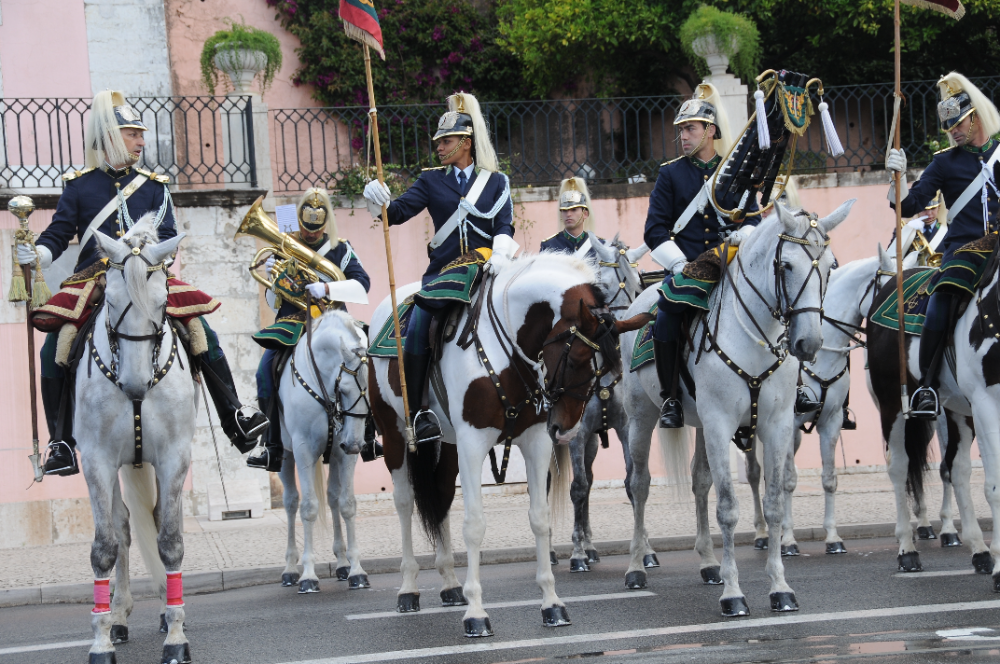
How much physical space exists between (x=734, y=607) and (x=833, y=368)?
4084 mm

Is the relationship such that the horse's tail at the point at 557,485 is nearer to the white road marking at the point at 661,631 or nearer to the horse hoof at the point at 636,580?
the horse hoof at the point at 636,580

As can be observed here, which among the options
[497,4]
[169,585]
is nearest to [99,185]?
[169,585]

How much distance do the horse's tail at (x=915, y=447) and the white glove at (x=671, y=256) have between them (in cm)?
271

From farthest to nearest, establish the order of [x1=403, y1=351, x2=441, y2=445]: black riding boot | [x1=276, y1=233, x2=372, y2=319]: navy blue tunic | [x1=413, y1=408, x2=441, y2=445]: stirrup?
1. [x1=276, y1=233, x2=372, y2=319]: navy blue tunic
2. [x1=403, y1=351, x2=441, y2=445]: black riding boot
3. [x1=413, y1=408, x2=441, y2=445]: stirrup

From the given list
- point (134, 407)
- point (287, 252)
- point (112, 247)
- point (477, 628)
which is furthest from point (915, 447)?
point (112, 247)

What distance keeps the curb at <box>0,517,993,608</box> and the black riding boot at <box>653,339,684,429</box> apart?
2.83 meters

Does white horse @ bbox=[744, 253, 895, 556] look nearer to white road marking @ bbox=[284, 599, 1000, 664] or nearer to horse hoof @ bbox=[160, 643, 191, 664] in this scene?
white road marking @ bbox=[284, 599, 1000, 664]

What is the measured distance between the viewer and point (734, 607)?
804 centimetres

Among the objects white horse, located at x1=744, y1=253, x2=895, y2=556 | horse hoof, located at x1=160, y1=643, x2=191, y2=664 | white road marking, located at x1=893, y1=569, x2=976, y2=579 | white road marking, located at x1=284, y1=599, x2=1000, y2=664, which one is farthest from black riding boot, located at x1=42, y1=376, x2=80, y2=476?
white road marking, located at x1=893, y1=569, x2=976, y2=579

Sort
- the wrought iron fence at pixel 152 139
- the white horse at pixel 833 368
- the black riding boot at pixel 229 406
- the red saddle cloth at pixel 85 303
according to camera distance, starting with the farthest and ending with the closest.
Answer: the wrought iron fence at pixel 152 139 → the white horse at pixel 833 368 → the black riding boot at pixel 229 406 → the red saddle cloth at pixel 85 303

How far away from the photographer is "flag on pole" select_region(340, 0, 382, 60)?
9016 mm

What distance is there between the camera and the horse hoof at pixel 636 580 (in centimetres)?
943

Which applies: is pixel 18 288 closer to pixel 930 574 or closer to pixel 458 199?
pixel 458 199

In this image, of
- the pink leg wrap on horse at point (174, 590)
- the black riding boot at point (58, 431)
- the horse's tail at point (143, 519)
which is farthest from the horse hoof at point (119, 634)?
the black riding boot at point (58, 431)
